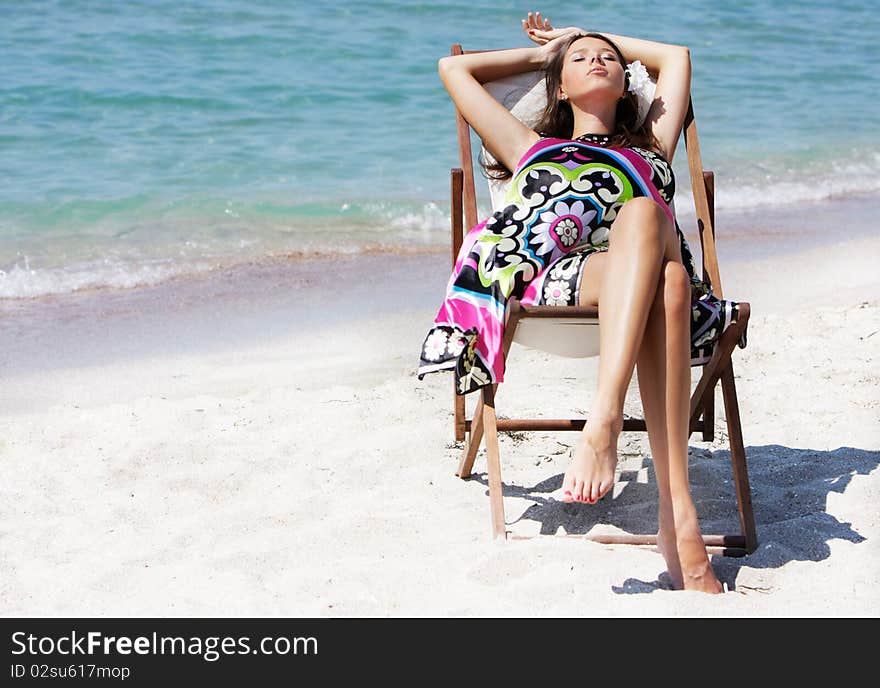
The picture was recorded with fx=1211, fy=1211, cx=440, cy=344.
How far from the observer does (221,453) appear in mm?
3924

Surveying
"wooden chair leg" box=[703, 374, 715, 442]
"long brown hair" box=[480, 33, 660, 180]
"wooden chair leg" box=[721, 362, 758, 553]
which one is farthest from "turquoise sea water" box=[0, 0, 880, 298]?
"wooden chair leg" box=[721, 362, 758, 553]

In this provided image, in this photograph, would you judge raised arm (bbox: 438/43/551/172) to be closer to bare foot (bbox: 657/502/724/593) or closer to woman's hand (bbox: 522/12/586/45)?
woman's hand (bbox: 522/12/586/45)

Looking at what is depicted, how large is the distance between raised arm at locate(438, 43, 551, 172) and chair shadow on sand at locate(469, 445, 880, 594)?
1038mm

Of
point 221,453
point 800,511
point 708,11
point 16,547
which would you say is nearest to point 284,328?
point 221,453

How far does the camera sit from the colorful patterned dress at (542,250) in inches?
130

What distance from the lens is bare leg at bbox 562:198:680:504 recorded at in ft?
9.14

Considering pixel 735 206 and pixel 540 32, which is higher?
pixel 540 32

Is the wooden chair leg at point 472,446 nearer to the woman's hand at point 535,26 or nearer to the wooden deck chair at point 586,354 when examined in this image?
the wooden deck chair at point 586,354

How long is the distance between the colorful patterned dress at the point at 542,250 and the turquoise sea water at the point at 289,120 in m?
3.24

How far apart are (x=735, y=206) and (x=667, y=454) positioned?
17.3ft

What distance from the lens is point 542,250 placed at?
3422mm

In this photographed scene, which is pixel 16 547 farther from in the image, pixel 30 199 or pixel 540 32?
pixel 30 199

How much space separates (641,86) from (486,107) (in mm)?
515

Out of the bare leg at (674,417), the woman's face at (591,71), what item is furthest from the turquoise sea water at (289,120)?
the bare leg at (674,417)
